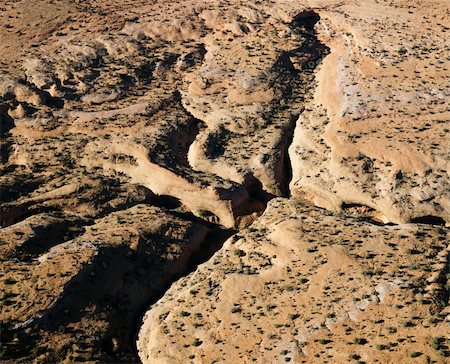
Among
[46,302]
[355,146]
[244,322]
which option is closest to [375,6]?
[355,146]

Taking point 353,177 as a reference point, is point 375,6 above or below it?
above

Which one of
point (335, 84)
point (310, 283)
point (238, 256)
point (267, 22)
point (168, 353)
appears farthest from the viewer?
point (267, 22)

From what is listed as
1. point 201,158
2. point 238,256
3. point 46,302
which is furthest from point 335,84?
point 46,302

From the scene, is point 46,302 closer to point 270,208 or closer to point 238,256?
point 238,256

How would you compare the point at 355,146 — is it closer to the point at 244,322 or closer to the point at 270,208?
the point at 270,208

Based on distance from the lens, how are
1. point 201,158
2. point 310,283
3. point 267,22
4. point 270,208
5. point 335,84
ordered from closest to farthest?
point 310,283 < point 270,208 < point 201,158 < point 335,84 < point 267,22

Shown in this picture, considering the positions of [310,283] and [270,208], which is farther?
[270,208]
